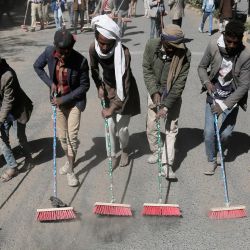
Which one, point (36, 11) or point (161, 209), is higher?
point (161, 209)

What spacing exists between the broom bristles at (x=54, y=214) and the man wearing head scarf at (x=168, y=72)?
1.51 meters

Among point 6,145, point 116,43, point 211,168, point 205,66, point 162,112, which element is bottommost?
point 211,168

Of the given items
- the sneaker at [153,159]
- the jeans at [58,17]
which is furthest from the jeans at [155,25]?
the sneaker at [153,159]

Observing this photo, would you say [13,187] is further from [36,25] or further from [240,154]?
[36,25]

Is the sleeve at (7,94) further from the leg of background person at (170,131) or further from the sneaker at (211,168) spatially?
the sneaker at (211,168)

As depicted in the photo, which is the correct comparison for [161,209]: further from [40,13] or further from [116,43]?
[40,13]

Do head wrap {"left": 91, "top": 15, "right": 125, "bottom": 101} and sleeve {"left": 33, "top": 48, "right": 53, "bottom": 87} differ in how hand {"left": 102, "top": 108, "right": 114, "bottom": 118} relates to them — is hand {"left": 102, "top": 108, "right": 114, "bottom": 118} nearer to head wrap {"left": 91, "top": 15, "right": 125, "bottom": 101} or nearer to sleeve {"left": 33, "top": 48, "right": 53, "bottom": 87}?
head wrap {"left": 91, "top": 15, "right": 125, "bottom": 101}

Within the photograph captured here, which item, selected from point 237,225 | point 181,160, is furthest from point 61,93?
point 237,225

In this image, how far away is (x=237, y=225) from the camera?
464cm

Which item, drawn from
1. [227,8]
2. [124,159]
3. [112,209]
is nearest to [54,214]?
[112,209]

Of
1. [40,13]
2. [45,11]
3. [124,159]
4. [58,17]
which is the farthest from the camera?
[45,11]

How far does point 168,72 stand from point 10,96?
1.88 meters

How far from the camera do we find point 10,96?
198 inches

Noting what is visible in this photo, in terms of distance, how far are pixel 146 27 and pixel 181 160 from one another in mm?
10596
